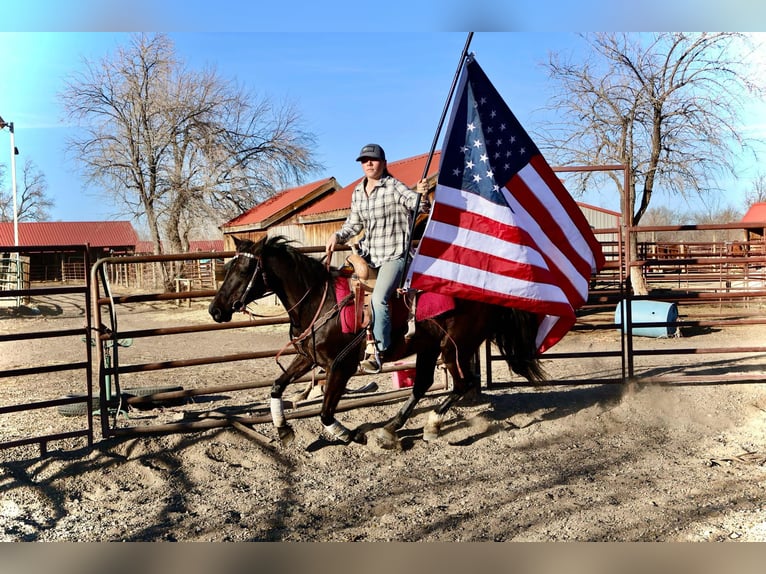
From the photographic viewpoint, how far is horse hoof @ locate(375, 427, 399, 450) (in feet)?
17.8

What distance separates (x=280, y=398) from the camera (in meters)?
5.36

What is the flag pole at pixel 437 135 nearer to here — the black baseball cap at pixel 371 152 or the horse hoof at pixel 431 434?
the black baseball cap at pixel 371 152

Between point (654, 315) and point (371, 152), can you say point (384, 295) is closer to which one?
point (371, 152)

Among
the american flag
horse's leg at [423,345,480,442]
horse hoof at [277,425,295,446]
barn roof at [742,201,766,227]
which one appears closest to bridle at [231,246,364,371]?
horse hoof at [277,425,295,446]

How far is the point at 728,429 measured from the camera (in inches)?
232

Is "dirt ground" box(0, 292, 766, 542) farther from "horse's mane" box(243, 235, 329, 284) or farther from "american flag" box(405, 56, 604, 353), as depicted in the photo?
"horse's mane" box(243, 235, 329, 284)

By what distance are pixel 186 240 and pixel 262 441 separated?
991 inches

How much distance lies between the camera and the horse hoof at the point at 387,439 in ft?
17.8

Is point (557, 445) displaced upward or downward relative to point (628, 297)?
downward

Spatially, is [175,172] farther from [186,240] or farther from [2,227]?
[2,227]

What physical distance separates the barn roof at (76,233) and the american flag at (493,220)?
46.8 metres

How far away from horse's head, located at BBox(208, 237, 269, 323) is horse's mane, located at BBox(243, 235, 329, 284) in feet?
0.04

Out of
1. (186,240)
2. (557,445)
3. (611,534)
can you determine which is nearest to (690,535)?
(611,534)

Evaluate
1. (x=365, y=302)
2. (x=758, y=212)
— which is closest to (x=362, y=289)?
(x=365, y=302)
